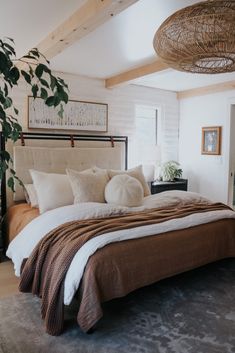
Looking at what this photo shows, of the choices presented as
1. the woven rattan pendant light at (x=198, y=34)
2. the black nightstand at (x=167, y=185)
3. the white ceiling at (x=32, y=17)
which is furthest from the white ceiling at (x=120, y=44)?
the black nightstand at (x=167, y=185)

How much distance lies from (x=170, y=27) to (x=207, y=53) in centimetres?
30

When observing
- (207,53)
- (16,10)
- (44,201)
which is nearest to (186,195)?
(44,201)

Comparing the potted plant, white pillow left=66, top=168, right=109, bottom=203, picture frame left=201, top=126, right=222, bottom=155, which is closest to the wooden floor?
white pillow left=66, top=168, right=109, bottom=203

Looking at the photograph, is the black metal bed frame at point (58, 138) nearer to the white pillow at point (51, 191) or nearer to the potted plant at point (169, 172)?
the white pillow at point (51, 191)

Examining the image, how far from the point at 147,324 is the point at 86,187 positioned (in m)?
1.60

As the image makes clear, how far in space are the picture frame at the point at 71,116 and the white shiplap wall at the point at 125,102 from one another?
0.09 metres

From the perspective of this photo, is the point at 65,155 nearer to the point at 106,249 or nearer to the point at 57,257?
the point at 57,257

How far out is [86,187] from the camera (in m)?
3.45

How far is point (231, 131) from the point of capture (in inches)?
195

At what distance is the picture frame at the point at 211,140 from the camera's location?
5.10 meters

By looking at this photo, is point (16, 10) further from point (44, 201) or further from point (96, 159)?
point (96, 159)

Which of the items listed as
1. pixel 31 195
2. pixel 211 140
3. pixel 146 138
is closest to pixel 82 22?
pixel 31 195

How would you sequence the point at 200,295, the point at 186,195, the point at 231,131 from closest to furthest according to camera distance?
the point at 200,295, the point at 186,195, the point at 231,131

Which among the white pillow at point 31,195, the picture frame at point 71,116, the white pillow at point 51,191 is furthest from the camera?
the picture frame at point 71,116
